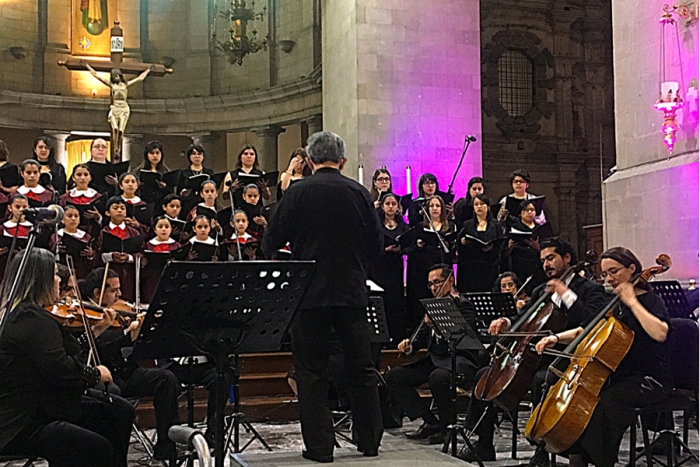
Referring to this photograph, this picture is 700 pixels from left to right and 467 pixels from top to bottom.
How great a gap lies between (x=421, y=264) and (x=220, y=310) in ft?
15.7

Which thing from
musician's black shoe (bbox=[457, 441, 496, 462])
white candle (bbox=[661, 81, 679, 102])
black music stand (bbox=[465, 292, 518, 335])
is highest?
white candle (bbox=[661, 81, 679, 102])

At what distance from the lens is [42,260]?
159 inches

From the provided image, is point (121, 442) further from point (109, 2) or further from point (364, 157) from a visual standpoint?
point (109, 2)

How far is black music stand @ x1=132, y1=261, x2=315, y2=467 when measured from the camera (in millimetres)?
3529

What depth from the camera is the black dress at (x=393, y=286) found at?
826 centimetres

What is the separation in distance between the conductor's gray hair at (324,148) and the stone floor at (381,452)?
1.45m

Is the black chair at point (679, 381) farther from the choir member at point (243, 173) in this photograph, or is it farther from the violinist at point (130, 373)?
the choir member at point (243, 173)

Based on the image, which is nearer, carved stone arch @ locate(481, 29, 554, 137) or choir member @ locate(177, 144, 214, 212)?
choir member @ locate(177, 144, 214, 212)

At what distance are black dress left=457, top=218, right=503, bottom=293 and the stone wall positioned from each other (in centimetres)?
144

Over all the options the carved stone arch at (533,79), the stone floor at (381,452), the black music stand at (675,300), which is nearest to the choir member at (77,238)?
the stone floor at (381,452)

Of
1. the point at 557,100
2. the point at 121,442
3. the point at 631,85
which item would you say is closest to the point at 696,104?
the point at 631,85

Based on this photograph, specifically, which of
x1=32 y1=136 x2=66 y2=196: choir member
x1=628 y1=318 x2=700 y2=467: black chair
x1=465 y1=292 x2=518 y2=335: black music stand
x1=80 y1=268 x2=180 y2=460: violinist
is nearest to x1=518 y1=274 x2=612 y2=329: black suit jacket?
x1=628 y1=318 x2=700 y2=467: black chair

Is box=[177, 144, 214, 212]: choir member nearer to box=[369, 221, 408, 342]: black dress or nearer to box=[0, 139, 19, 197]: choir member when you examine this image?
box=[0, 139, 19, 197]: choir member

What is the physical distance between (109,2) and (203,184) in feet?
38.8
